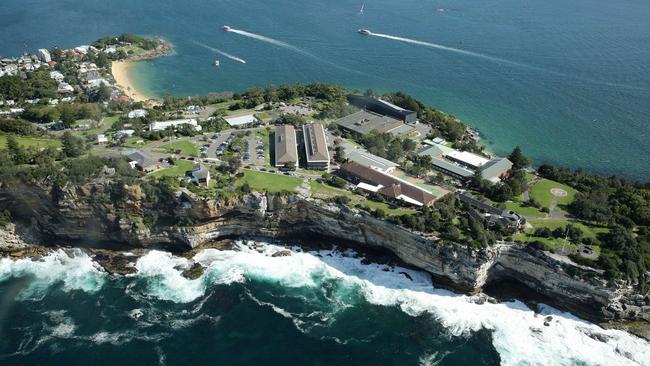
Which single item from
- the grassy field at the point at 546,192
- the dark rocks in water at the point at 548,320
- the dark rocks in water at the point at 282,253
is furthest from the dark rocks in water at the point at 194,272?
the grassy field at the point at 546,192

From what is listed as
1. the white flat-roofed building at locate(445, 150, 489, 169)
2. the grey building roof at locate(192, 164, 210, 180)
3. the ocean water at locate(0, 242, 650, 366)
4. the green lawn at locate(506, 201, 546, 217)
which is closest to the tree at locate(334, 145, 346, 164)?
the white flat-roofed building at locate(445, 150, 489, 169)

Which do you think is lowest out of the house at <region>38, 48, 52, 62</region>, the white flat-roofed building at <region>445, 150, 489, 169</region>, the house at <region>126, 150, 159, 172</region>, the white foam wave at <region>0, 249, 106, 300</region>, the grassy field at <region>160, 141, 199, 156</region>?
the white foam wave at <region>0, 249, 106, 300</region>

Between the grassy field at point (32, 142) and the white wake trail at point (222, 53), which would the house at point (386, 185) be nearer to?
the grassy field at point (32, 142)

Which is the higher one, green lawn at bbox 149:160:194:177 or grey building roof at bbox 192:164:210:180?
grey building roof at bbox 192:164:210:180

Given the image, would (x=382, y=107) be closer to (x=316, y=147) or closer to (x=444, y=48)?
(x=316, y=147)

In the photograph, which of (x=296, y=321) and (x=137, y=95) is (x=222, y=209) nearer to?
(x=296, y=321)

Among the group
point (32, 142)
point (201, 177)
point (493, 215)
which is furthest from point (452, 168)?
point (32, 142)

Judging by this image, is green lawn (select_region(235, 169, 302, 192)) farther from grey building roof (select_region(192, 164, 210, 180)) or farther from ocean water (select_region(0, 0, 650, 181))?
ocean water (select_region(0, 0, 650, 181))
